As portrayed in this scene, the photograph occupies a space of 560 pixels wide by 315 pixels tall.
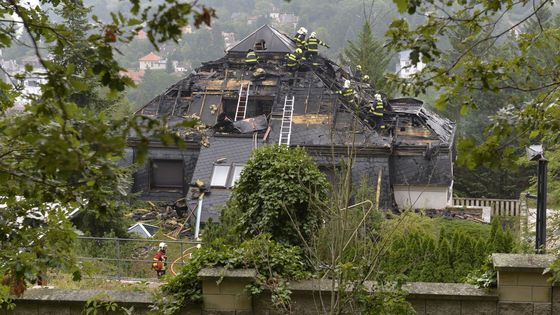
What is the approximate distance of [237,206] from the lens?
12.9 metres

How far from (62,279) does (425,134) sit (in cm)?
1976

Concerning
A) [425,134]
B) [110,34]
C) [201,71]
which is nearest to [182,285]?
[110,34]

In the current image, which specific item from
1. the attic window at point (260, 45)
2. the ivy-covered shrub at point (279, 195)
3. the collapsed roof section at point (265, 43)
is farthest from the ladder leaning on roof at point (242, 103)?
the ivy-covered shrub at point (279, 195)

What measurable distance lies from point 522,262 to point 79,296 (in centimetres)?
448

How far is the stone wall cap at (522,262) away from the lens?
27.2ft

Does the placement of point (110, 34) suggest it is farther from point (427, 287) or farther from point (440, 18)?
point (427, 287)

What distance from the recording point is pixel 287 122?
97.7ft

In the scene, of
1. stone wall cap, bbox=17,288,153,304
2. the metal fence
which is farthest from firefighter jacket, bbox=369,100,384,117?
stone wall cap, bbox=17,288,153,304

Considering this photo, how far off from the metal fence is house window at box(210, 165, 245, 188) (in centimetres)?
464

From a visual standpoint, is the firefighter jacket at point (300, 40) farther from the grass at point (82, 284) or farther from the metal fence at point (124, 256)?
the grass at point (82, 284)

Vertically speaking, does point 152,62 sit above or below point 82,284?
above

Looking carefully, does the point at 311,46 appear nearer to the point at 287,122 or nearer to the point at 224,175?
the point at 287,122

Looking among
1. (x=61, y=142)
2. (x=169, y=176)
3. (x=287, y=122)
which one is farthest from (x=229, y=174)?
(x=61, y=142)

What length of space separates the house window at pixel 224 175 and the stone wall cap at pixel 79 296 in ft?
59.0
